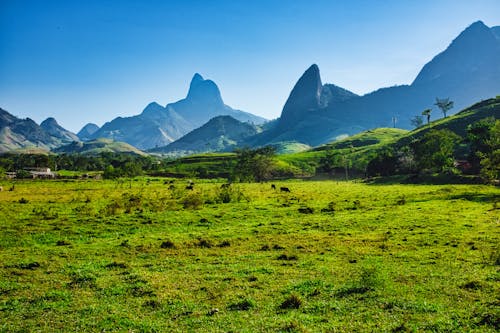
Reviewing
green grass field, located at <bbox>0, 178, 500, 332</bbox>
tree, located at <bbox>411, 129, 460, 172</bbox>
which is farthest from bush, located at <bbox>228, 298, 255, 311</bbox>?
tree, located at <bbox>411, 129, 460, 172</bbox>

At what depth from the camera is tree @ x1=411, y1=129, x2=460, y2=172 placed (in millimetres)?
99188

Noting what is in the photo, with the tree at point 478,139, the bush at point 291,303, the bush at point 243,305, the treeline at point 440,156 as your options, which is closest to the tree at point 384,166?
the treeline at point 440,156

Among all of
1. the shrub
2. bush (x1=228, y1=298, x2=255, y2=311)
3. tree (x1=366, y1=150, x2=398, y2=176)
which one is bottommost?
bush (x1=228, y1=298, x2=255, y2=311)

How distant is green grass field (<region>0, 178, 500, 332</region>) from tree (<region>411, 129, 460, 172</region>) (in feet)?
214

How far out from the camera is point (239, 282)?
18312 millimetres

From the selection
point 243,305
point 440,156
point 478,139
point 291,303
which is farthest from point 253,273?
point 478,139

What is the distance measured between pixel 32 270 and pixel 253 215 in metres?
25.4

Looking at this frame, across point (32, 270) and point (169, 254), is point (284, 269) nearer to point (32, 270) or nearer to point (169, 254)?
point (169, 254)

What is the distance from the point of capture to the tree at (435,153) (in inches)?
3905

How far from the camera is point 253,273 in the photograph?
20047 mm

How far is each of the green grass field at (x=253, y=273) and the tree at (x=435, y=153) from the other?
6535 centimetres

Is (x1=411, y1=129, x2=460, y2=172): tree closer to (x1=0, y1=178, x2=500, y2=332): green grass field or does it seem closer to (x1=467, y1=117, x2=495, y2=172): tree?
(x1=467, y1=117, x2=495, y2=172): tree

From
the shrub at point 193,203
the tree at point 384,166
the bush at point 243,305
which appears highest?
the tree at point 384,166

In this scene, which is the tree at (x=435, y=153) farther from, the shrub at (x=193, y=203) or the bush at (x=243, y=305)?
the bush at (x=243, y=305)
